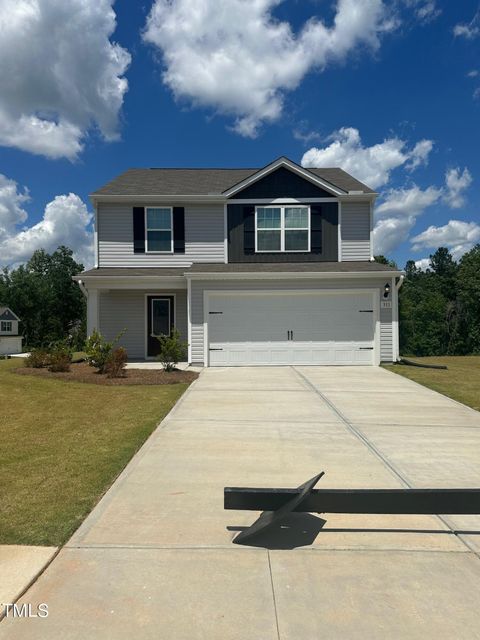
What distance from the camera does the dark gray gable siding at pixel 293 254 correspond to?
15711 mm

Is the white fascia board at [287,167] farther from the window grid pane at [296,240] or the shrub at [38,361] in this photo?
the shrub at [38,361]

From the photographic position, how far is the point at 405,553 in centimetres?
313

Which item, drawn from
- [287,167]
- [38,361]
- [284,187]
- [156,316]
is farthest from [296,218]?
[38,361]

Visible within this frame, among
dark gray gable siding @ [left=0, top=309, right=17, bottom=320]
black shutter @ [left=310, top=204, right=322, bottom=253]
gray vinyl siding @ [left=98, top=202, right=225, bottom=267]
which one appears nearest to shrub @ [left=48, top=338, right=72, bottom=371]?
gray vinyl siding @ [left=98, top=202, right=225, bottom=267]

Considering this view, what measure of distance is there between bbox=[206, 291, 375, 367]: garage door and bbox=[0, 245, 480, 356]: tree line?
66.3 ft

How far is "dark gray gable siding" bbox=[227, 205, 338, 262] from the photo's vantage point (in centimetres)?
1571

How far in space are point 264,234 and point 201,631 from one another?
1434 centimetres

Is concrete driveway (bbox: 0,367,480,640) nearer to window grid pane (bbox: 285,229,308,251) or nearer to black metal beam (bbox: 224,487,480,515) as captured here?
black metal beam (bbox: 224,487,480,515)

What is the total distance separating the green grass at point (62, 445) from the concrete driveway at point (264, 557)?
10.3 inches

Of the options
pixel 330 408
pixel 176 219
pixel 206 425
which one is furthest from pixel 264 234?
pixel 206 425

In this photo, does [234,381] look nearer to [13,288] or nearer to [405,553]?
[405,553]

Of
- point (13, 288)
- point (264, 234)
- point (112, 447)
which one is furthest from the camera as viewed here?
point (13, 288)

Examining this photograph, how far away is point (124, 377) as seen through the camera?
11.4 meters

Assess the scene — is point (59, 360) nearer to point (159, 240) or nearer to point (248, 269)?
point (159, 240)
